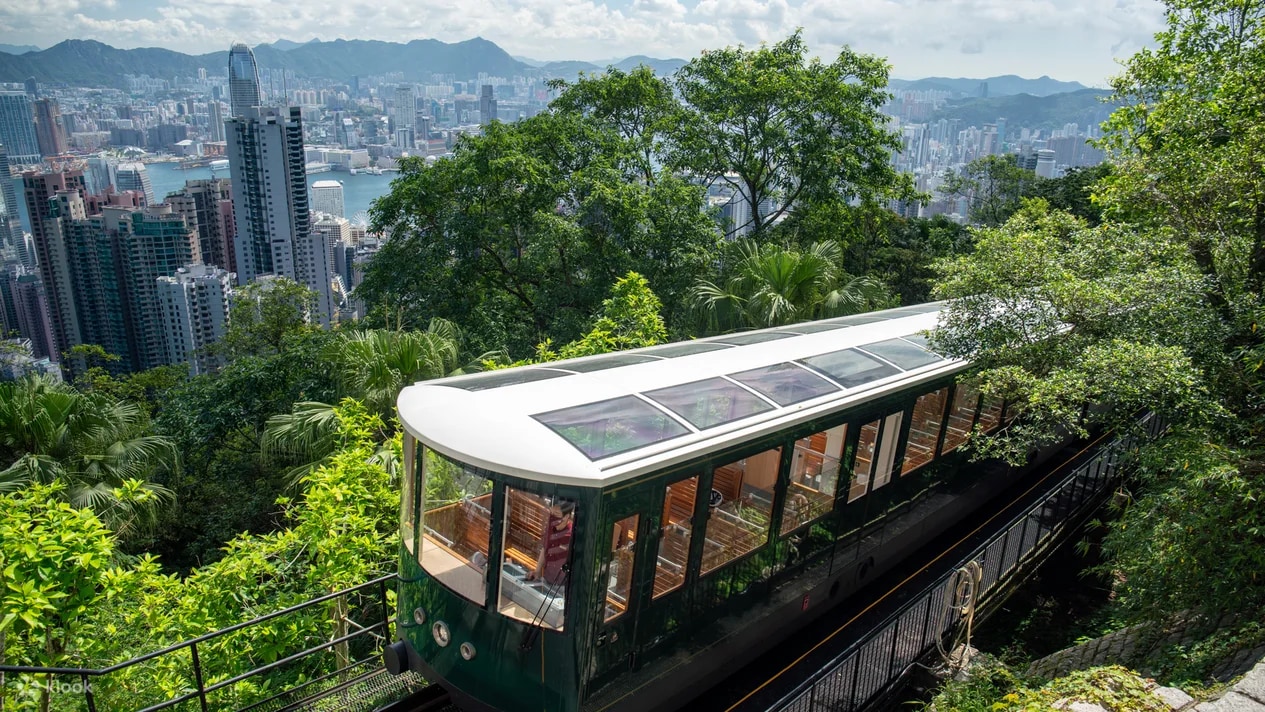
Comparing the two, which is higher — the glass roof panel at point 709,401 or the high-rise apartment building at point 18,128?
the glass roof panel at point 709,401

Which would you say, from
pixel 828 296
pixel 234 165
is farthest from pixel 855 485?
pixel 234 165

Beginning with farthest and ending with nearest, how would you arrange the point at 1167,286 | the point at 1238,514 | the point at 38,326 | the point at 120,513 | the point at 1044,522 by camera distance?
the point at 38,326 → the point at 1044,522 → the point at 120,513 → the point at 1167,286 → the point at 1238,514

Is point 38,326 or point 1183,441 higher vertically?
point 1183,441

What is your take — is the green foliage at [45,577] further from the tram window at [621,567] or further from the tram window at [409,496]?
the tram window at [621,567]

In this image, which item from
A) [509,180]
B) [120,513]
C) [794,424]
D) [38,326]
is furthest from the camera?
[38,326]

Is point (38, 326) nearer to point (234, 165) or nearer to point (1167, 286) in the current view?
point (234, 165)

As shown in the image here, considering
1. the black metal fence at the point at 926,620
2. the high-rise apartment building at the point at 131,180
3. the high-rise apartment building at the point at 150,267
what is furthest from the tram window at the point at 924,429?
the high-rise apartment building at the point at 131,180

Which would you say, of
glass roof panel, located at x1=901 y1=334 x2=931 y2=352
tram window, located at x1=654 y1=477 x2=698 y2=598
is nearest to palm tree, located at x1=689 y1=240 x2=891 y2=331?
glass roof panel, located at x1=901 y1=334 x2=931 y2=352
